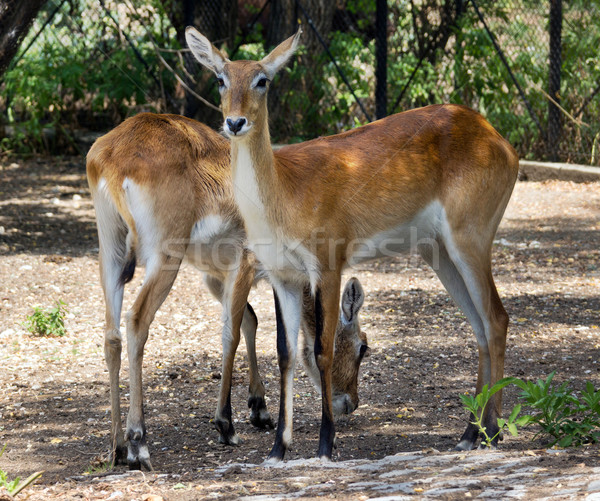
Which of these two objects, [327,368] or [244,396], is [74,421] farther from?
[327,368]

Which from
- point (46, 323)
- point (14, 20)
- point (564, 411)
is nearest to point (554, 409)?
point (564, 411)

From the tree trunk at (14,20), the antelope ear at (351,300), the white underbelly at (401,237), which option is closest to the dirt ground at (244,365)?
the antelope ear at (351,300)

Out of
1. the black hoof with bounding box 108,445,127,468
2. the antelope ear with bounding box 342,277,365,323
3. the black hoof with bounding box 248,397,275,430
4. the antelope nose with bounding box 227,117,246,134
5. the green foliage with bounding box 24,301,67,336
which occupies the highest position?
the antelope nose with bounding box 227,117,246,134

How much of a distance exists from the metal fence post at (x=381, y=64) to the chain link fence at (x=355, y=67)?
0.06ft

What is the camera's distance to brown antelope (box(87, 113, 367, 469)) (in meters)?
4.43

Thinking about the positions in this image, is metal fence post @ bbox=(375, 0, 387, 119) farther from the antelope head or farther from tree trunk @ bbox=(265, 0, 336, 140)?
the antelope head

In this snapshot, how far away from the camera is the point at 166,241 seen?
4.50 m

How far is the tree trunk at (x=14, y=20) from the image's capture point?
7703mm

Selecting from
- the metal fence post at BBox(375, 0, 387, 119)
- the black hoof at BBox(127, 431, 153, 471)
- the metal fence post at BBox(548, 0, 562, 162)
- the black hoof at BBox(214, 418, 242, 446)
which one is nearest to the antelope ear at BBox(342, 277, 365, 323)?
the black hoof at BBox(214, 418, 242, 446)

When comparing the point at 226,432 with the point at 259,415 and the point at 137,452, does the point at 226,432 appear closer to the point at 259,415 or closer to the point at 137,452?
the point at 259,415

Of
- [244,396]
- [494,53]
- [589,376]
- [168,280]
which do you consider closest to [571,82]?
[494,53]

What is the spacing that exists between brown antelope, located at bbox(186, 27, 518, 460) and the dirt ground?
2.05 ft

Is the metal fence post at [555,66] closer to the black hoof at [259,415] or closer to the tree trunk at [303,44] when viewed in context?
the tree trunk at [303,44]

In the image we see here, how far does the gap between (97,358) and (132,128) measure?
2.06 metres
